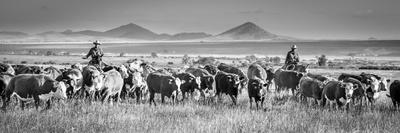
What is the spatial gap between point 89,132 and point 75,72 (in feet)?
21.3

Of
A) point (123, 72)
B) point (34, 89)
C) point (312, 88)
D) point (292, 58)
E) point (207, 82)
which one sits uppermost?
point (292, 58)

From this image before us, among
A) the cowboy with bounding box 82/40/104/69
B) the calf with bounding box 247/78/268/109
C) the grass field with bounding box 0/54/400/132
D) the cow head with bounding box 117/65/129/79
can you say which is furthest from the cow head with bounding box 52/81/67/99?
→ the cowboy with bounding box 82/40/104/69

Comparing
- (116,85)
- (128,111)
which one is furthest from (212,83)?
(128,111)

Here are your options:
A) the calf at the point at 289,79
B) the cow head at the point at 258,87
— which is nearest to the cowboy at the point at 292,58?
the calf at the point at 289,79

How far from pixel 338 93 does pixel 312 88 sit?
165cm

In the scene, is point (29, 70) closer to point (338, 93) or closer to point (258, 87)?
point (258, 87)

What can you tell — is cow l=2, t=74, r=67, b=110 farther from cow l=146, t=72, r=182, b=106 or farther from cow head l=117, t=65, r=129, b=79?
cow head l=117, t=65, r=129, b=79

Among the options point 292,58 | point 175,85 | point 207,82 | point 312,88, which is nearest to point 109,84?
point 175,85

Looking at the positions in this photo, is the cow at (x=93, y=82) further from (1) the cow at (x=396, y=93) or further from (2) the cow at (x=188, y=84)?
(1) the cow at (x=396, y=93)

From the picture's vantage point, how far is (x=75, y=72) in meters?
15.3

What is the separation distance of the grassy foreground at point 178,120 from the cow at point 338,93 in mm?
584

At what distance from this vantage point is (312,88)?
15.5 meters

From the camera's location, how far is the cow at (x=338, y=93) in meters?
13.7

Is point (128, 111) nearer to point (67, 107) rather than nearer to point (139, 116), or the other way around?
point (139, 116)
